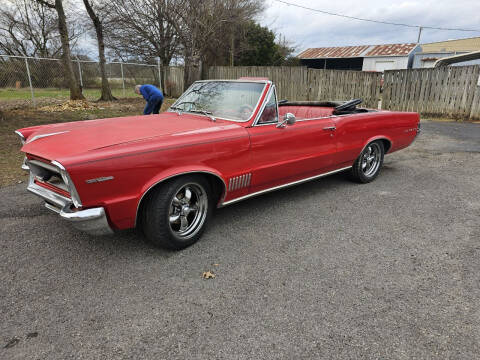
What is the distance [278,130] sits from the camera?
12.1 ft

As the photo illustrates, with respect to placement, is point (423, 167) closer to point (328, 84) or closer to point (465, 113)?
point (465, 113)

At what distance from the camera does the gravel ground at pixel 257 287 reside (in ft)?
6.60

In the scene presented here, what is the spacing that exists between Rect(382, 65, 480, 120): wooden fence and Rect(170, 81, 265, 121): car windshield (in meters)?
11.1

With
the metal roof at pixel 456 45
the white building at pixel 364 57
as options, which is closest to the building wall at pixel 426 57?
the white building at pixel 364 57

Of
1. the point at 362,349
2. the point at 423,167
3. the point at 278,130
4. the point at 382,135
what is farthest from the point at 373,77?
the point at 362,349

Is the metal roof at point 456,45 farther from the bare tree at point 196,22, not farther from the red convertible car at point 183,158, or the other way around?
Result: the red convertible car at point 183,158

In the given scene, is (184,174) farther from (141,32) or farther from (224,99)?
(141,32)

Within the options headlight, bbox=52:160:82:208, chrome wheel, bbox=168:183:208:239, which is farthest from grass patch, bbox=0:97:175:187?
chrome wheel, bbox=168:183:208:239

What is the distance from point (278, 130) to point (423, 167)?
3.94m

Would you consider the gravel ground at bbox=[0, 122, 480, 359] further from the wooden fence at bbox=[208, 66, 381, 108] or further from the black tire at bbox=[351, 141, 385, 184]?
the wooden fence at bbox=[208, 66, 381, 108]

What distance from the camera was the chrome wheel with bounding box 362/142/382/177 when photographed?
5.12m

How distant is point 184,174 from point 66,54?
11.6 meters

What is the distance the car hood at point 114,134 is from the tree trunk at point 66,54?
9881 millimetres

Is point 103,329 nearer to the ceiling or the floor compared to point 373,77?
nearer to the floor
